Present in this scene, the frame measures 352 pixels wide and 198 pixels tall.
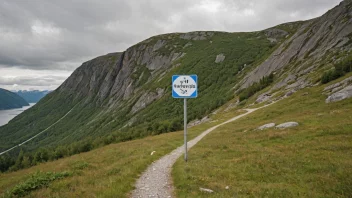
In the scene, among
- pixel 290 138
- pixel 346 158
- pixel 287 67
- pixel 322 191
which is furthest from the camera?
pixel 287 67

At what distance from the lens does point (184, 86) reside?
13.8 m

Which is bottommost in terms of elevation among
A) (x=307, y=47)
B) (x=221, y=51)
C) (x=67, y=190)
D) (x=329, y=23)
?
(x=67, y=190)

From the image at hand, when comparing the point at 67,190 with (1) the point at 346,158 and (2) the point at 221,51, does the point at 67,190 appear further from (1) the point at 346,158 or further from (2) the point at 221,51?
(2) the point at 221,51

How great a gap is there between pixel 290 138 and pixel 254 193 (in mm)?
13658

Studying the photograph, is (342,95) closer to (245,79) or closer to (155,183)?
(155,183)

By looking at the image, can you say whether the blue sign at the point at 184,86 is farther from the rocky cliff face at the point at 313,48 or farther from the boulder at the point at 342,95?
the rocky cliff face at the point at 313,48

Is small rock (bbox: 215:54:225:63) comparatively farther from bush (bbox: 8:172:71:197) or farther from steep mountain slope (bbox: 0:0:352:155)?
bush (bbox: 8:172:71:197)

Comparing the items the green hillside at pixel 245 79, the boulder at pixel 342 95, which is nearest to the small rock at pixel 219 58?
the green hillside at pixel 245 79

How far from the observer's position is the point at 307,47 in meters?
85.8

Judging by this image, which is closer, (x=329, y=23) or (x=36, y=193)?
(x=36, y=193)

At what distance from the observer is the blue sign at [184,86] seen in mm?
13672

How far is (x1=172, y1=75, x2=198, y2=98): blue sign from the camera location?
44.9 ft

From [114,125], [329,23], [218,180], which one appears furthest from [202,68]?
[218,180]

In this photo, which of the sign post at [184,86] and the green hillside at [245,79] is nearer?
the sign post at [184,86]
